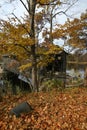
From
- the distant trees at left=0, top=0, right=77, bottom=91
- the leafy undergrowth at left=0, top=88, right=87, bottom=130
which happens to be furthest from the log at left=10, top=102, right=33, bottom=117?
the distant trees at left=0, top=0, right=77, bottom=91

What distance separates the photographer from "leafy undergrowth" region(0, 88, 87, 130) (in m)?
7.80

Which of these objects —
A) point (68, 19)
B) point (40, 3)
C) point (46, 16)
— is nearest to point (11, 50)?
point (40, 3)

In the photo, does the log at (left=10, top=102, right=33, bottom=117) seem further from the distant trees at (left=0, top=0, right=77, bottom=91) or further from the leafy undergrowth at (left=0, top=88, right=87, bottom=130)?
the distant trees at (left=0, top=0, right=77, bottom=91)

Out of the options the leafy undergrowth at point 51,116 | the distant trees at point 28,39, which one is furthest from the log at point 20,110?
the distant trees at point 28,39

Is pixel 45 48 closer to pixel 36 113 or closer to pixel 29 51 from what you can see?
pixel 29 51

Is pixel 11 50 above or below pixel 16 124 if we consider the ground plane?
above

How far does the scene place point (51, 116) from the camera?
8.59m

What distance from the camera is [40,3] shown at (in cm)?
1590

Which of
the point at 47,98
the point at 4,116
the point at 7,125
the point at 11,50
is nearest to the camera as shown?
the point at 7,125

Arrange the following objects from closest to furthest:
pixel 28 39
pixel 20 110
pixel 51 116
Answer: pixel 51 116, pixel 20 110, pixel 28 39

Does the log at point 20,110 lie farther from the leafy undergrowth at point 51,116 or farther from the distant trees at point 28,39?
the distant trees at point 28,39

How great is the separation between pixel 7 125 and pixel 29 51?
8.43 meters

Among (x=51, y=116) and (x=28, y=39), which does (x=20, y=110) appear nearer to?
(x=51, y=116)

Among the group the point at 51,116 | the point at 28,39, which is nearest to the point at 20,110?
the point at 51,116
